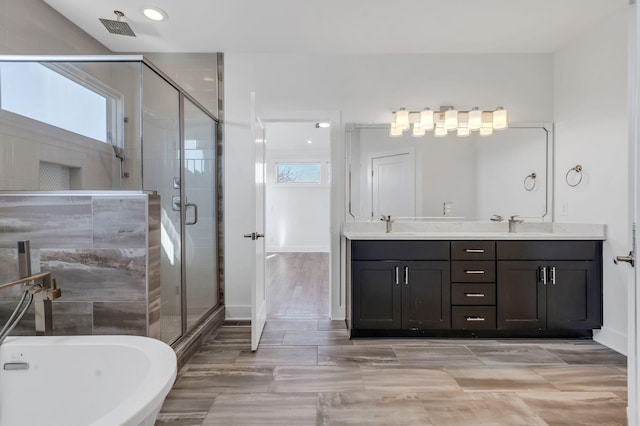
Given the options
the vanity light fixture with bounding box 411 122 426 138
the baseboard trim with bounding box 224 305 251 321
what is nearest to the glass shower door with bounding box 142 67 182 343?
the baseboard trim with bounding box 224 305 251 321

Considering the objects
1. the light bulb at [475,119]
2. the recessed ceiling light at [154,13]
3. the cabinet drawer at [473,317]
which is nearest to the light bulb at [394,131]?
the light bulb at [475,119]

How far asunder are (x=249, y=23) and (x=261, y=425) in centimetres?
275

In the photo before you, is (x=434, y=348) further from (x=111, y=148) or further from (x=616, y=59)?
(x=111, y=148)

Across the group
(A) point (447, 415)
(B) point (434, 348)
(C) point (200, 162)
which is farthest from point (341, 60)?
(A) point (447, 415)

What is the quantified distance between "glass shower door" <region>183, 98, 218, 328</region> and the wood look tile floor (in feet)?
1.28

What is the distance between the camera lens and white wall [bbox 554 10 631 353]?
7.41 ft

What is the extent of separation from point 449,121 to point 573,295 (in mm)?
1783

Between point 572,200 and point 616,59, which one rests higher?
point 616,59

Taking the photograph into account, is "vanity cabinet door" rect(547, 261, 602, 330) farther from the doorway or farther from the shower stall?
the doorway

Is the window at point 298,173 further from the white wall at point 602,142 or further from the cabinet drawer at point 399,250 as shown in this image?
the white wall at point 602,142

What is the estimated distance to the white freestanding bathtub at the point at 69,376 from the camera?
121 cm

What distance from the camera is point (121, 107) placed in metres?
2.17

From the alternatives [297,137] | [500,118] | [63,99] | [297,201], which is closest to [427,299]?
[500,118]

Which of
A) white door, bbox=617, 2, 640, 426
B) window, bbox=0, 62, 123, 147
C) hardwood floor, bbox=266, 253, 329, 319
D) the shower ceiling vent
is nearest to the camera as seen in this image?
white door, bbox=617, 2, 640, 426
